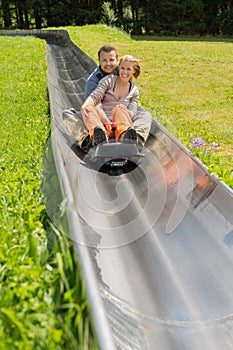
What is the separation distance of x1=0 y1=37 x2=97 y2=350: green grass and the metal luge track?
0.33 feet

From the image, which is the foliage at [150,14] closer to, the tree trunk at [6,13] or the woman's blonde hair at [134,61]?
the tree trunk at [6,13]

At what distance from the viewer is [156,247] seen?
3.30 meters

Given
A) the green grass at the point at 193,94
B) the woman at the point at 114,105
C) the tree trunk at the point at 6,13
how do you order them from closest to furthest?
the woman at the point at 114,105, the green grass at the point at 193,94, the tree trunk at the point at 6,13

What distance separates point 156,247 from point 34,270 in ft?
3.67

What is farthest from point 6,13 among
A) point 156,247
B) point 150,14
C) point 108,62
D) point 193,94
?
point 156,247

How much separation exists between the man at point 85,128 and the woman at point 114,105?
98mm

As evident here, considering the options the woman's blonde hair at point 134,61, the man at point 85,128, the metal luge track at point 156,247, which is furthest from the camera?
the woman's blonde hair at point 134,61

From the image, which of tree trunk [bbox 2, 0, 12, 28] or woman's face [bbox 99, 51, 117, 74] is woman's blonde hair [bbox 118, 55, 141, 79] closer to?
woman's face [bbox 99, 51, 117, 74]

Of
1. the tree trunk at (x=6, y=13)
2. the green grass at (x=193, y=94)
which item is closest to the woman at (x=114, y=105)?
the green grass at (x=193, y=94)

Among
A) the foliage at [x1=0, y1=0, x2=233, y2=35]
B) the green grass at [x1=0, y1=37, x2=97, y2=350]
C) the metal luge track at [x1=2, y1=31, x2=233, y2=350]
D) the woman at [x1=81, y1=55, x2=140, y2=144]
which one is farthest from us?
the foliage at [x1=0, y1=0, x2=233, y2=35]

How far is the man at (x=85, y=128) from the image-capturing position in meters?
4.50

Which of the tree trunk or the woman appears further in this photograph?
the tree trunk

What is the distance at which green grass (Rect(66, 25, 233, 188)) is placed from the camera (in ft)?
18.0

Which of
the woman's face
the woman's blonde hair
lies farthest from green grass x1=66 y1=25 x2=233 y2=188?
the woman's face
